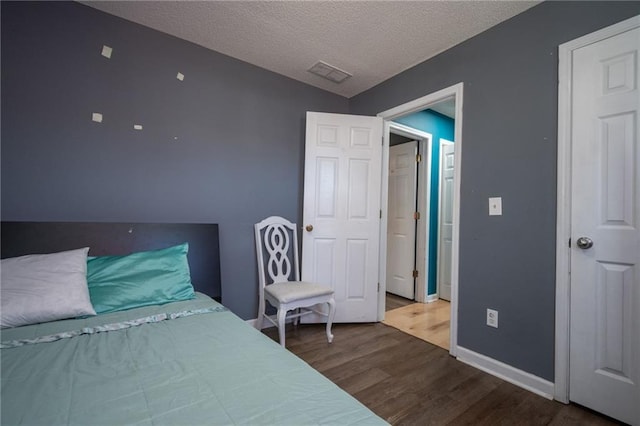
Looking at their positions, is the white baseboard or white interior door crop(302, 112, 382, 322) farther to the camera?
white interior door crop(302, 112, 382, 322)

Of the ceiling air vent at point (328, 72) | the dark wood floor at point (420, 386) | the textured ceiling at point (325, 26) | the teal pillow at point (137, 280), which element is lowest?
the dark wood floor at point (420, 386)

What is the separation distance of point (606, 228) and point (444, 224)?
2.26 m

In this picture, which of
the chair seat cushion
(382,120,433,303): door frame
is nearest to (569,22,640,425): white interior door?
the chair seat cushion

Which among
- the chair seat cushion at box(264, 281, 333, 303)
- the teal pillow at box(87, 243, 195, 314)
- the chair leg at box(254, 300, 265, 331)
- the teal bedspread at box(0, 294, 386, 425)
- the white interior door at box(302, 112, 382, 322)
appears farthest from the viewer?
the white interior door at box(302, 112, 382, 322)

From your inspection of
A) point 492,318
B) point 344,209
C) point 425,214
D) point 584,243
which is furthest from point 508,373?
point 425,214

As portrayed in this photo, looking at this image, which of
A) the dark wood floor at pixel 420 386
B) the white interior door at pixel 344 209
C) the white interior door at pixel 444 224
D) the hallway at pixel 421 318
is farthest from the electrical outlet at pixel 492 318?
the white interior door at pixel 444 224

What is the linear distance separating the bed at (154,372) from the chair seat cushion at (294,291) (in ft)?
2.18

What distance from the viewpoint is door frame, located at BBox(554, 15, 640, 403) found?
1.67 metres

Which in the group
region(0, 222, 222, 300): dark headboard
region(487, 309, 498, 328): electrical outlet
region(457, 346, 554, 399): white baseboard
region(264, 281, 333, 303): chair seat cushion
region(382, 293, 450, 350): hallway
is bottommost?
region(382, 293, 450, 350): hallway

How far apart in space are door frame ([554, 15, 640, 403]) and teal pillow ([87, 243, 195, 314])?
7.54 feet

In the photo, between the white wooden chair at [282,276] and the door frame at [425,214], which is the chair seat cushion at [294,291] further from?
the door frame at [425,214]

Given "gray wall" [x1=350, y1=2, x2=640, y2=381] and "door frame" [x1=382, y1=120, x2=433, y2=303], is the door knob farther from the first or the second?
"door frame" [x1=382, y1=120, x2=433, y2=303]

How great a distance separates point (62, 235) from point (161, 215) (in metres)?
0.60

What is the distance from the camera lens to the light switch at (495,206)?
6.57ft
